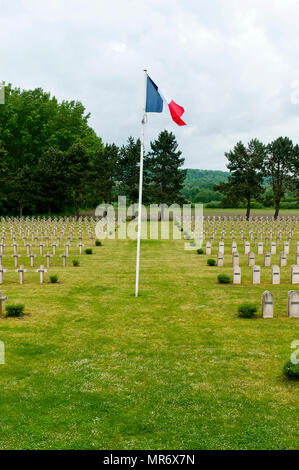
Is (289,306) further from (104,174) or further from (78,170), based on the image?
(104,174)

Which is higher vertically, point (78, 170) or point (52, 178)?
point (78, 170)

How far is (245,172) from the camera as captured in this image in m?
59.2

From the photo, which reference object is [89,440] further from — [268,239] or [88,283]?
[268,239]

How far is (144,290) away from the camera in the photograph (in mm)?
15359

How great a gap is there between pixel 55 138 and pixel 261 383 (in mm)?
67539

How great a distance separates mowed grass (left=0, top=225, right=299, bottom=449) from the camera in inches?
229

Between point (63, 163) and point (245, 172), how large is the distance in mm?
26564

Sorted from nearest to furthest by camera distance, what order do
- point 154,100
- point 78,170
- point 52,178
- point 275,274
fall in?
point 154,100 → point 275,274 → point 78,170 → point 52,178

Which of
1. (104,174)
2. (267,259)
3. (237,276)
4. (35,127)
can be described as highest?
(35,127)

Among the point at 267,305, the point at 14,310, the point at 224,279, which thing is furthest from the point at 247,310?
the point at 14,310

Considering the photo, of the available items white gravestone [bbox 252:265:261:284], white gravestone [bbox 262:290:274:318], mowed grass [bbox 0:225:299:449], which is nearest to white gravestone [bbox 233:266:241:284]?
white gravestone [bbox 252:265:261:284]

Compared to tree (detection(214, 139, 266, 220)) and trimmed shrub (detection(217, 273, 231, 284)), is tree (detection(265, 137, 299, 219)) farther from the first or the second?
trimmed shrub (detection(217, 273, 231, 284))

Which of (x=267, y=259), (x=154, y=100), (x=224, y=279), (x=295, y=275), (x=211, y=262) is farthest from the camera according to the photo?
(x=211, y=262)
